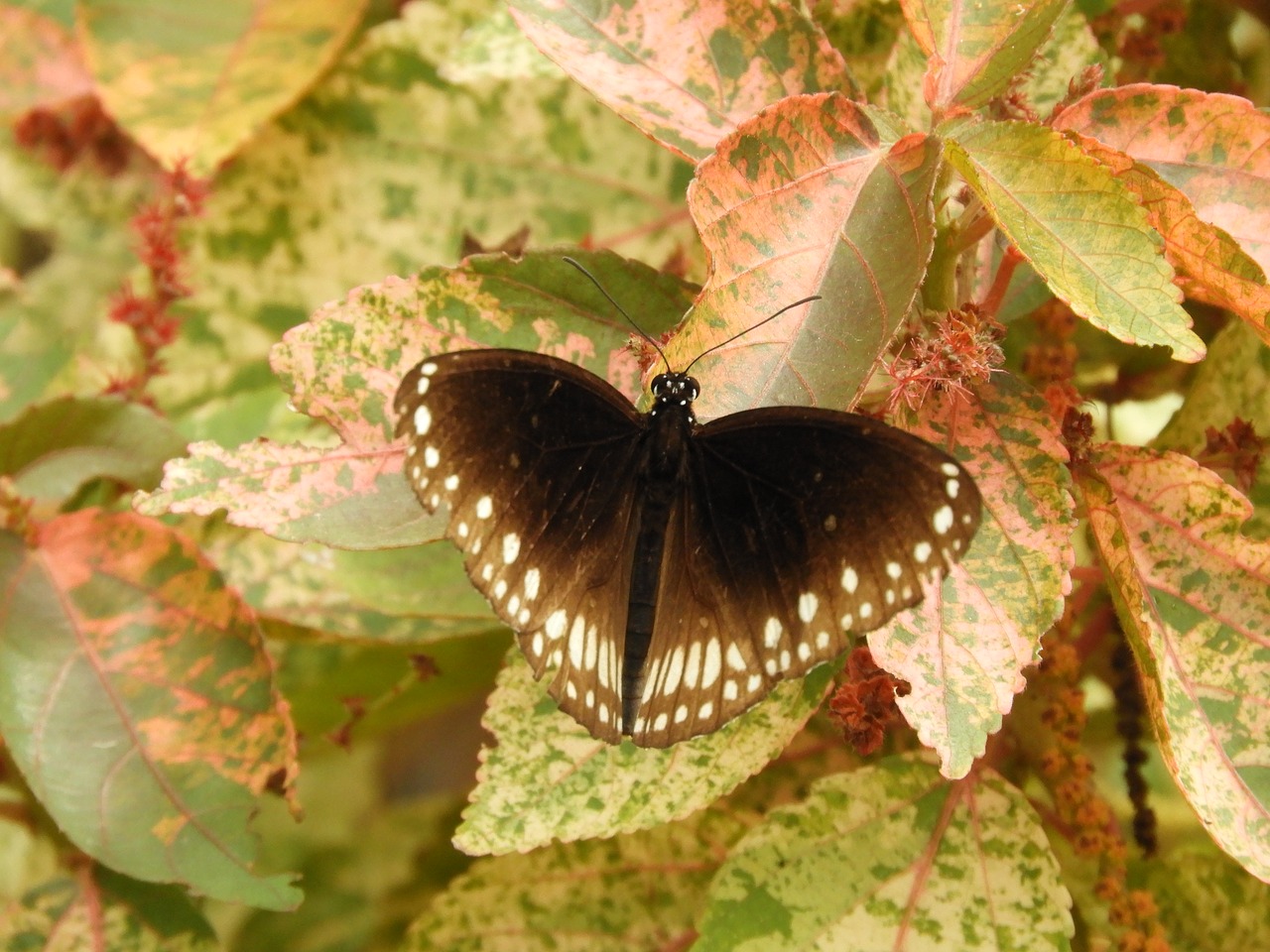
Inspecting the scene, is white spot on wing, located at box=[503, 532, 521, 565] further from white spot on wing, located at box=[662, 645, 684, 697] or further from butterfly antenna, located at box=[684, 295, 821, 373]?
butterfly antenna, located at box=[684, 295, 821, 373]

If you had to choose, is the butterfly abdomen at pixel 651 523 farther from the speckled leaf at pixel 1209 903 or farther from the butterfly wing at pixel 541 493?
the speckled leaf at pixel 1209 903

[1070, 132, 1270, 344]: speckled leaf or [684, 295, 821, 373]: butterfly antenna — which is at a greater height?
[1070, 132, 1270, 344]: speckled leaf

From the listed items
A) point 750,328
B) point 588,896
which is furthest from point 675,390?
point 588,896

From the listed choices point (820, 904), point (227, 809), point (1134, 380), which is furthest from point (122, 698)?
point (1134, 380)

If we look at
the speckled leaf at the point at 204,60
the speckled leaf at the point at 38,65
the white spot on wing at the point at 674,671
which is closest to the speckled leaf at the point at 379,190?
the speckled leaf at the point at 204,60

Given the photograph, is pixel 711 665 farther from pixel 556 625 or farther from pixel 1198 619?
pixel 1198 619

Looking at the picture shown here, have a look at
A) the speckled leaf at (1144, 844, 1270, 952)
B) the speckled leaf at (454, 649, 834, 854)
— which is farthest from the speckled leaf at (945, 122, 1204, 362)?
the speckled leaf at (1144, 844, 1270, 952)

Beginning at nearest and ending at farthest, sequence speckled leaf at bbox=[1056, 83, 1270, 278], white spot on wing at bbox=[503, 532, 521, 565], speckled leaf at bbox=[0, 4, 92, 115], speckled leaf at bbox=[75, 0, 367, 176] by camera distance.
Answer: speckled leaf at bbox=[1056, 83, 1270, 278]
white spot on wing at bbox=[503, 532, 521, 565]
speckled leaf at bbox=[75, 0, 367, 176]
speckled leaf at bbox=[0, 4, 92, 115]
